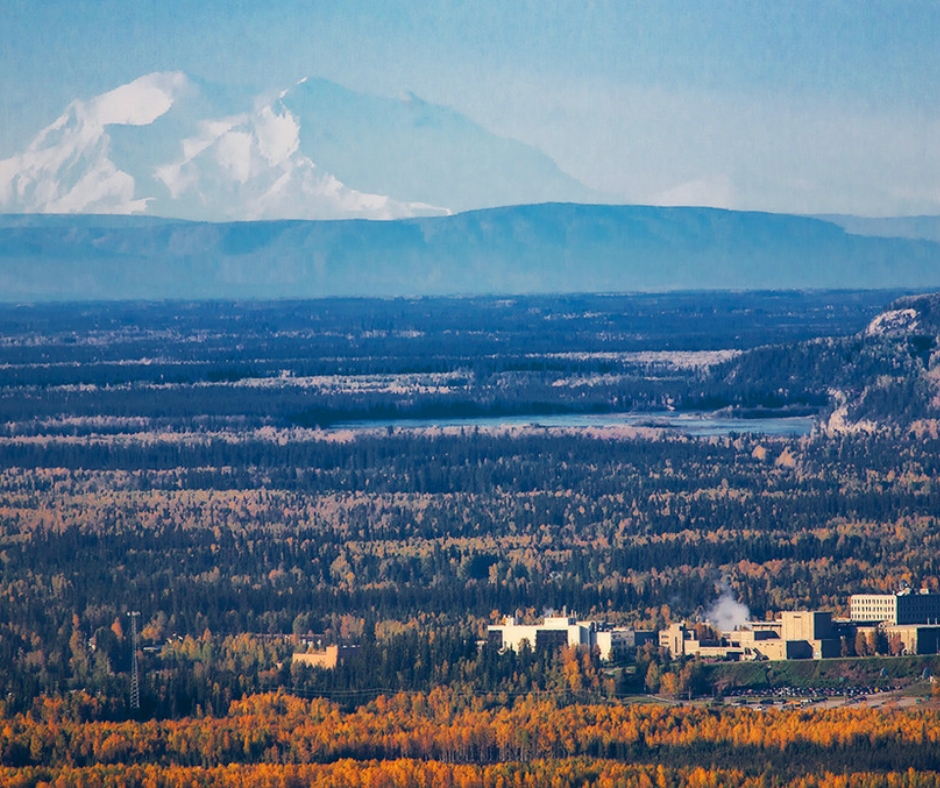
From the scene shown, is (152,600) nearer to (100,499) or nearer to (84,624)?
(84,624)

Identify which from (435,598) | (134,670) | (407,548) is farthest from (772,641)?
(407,548)

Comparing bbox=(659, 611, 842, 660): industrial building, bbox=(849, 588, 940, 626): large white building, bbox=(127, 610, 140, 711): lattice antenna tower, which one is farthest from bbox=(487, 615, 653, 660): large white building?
bbox=(127, 610, 140, 711): lattice antenna tower

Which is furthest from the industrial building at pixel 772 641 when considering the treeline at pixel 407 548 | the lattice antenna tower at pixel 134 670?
A: the lattice antenna tower at pixel 134 670

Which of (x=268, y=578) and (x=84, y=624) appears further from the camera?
(x=268, y=578)

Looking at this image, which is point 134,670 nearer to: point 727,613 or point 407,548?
point 727,613

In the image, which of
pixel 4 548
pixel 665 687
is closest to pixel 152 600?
pixel 4 548

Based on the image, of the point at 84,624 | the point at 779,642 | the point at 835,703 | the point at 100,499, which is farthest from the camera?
the point at 100,499

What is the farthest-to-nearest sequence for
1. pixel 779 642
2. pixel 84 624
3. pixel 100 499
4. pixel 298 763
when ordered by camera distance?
pixel 100 499, pixel 84 624, pixel 779 642, pixel 298 763
